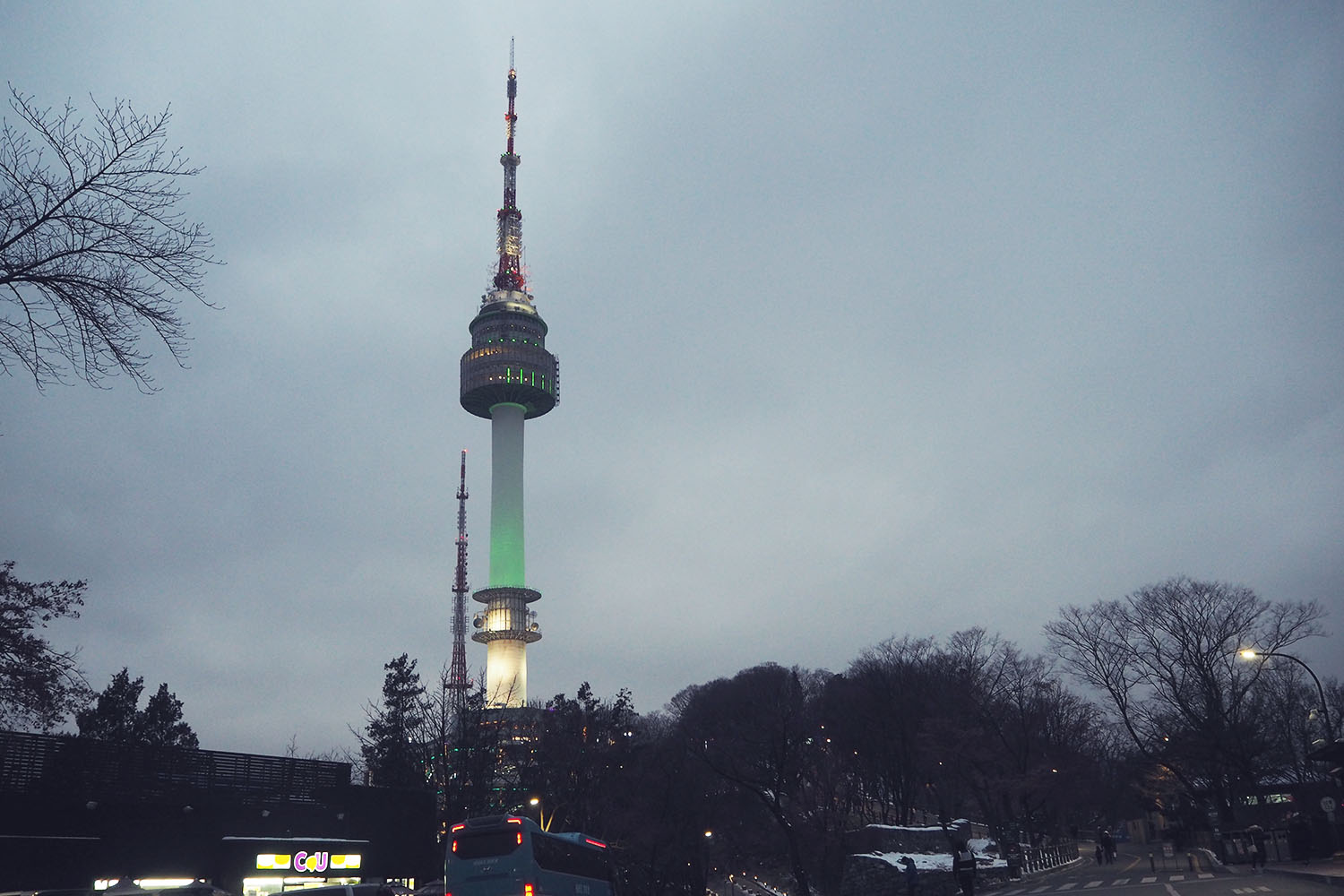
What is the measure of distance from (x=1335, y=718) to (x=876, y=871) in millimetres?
58814

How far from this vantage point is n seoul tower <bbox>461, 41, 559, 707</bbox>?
4609 inches

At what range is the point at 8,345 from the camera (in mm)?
9570

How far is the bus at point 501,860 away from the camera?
72.8ft

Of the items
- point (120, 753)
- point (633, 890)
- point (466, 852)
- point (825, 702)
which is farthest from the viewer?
point (825, 702)

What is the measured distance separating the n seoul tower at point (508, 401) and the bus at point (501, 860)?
8648cm

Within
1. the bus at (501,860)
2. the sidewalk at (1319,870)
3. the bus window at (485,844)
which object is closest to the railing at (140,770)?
the bus at (501,860)

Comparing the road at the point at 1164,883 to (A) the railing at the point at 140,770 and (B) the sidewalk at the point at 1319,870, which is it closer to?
(B) the sidewalk at the point at 1319,870

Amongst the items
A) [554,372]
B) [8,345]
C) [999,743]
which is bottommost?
[999,743]

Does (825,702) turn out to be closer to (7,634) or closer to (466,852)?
(466,852)

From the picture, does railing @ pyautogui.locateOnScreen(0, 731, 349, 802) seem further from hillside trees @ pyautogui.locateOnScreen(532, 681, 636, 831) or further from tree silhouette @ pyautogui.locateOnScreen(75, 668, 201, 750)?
tree silhouette @ pyautogui.locateOnScreen(75, 668, 201, 750)

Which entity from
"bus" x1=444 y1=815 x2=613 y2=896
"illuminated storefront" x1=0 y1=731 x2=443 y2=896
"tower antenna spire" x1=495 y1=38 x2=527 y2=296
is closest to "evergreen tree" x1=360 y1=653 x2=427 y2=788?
"illuminated storefront" x1=0 y1=731 x2=443 y2=896

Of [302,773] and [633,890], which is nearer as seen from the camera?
[302,773]

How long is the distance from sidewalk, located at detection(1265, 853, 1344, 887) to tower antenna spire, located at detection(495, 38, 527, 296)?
122 m

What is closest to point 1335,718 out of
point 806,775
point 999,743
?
point 999,743
